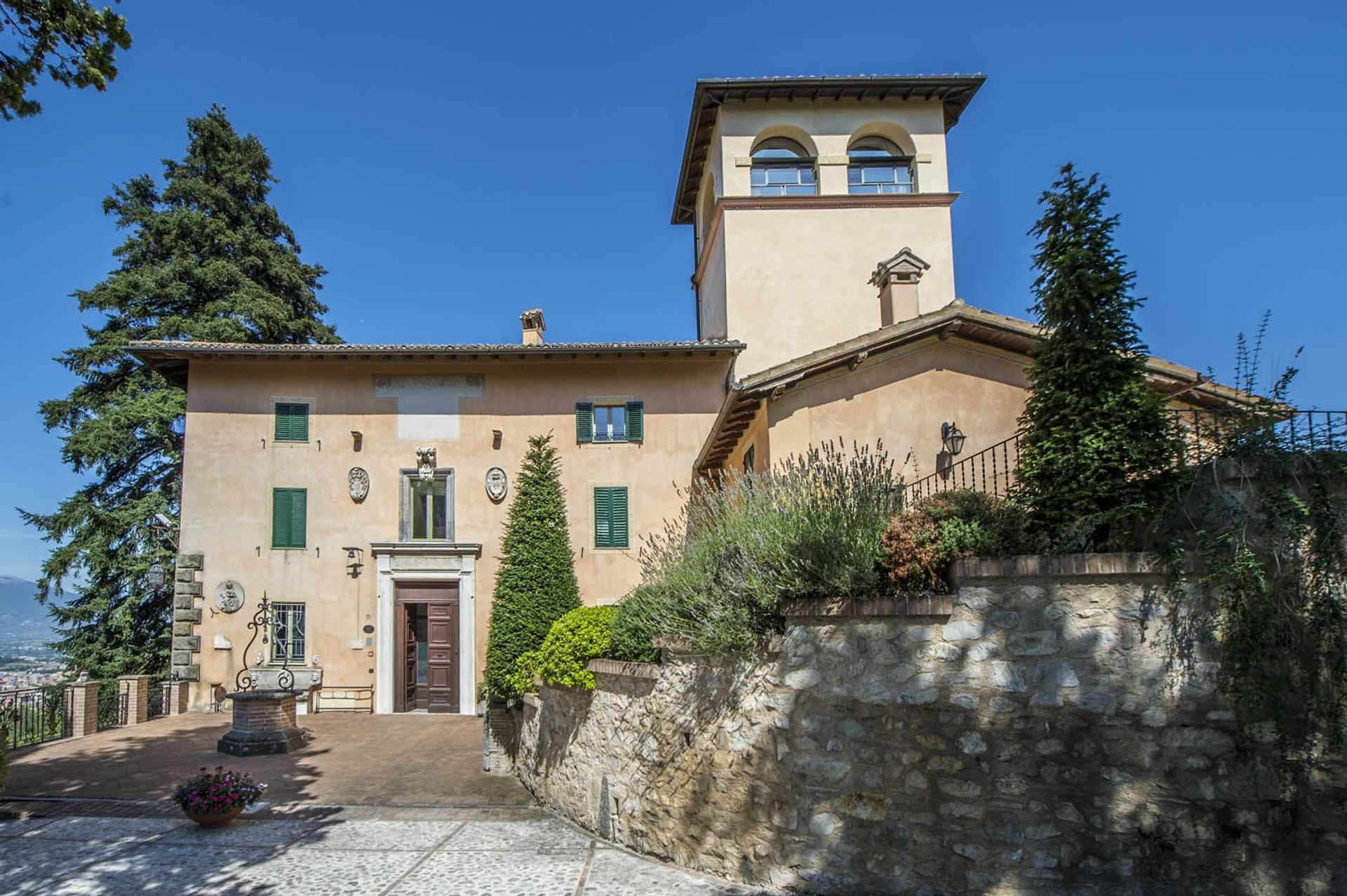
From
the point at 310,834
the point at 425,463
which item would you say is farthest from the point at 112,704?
the point at 310,834

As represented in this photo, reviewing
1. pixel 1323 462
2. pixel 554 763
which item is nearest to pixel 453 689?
pixel 554 763

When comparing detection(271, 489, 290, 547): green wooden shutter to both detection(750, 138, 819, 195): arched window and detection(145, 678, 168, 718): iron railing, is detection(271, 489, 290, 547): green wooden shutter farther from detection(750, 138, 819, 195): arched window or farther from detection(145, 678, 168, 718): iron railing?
→ detection(750, 138, 819, 195): arched window

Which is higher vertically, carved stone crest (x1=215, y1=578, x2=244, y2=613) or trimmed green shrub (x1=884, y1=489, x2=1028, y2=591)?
trimmed green shrub (x1=884, y1=489, x2=1028, y2=591)

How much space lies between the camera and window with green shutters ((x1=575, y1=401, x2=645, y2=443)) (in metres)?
17.8

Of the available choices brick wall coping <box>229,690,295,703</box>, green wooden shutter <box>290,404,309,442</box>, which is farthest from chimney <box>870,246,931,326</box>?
green wooden shutter <box>290,404,309,442</box>

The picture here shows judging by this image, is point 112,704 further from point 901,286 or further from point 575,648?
point 901,286

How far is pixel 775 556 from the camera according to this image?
22.2 ft

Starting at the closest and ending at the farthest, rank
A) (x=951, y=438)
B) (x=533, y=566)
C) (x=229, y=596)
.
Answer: (x=951, y=438)
(x=533, y=566)
(x=229, y=596)

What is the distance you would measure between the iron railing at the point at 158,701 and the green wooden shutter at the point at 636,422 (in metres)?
10.4

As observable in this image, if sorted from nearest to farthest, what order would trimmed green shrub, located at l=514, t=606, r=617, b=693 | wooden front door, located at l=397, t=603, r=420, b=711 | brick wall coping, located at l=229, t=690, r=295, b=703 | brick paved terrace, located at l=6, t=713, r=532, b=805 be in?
trimmed green shrub, located at l=514, t=606, r=617, b=693
brick paved terrace, located at l=6, t=713, r=532, b=805
brick wall coping, located at l=229, t=690, r=295, b=703
wooden front door, located at l=397, t=603, r=420, b=711

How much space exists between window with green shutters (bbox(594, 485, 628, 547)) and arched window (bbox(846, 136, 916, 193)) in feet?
28.4

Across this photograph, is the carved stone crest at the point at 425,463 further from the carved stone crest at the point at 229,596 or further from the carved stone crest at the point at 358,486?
the carved stone crest at the point at 229,596

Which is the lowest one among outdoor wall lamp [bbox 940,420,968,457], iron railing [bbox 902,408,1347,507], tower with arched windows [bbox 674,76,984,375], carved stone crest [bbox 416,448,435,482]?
iron railing [bbox 902,408,1347,507]

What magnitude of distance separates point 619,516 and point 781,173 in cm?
859
